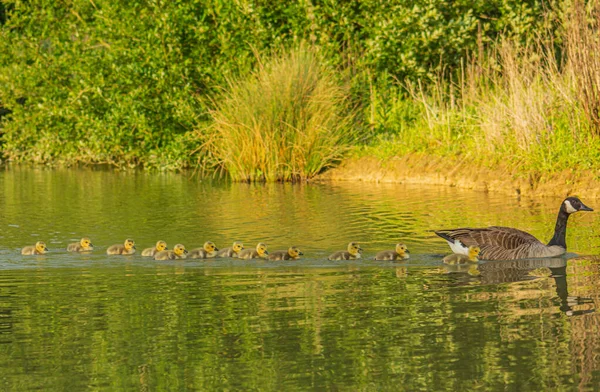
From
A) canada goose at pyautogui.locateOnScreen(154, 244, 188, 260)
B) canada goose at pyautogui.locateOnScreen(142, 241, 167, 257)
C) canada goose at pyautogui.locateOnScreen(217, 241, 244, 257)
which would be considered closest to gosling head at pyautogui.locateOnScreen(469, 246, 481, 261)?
canada goose at pyautogui.locateOnScreen(217, 241, 244, 257)

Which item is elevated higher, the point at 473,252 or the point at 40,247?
the point at 40,247

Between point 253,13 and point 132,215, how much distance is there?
32.3 feet

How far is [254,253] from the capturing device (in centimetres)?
1512

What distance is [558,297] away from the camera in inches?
468

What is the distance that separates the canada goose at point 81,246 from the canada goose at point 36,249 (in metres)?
0.35

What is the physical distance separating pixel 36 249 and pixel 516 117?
11.4 m

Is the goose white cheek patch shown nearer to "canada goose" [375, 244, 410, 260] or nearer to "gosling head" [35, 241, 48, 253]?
"canada goose" [375, 244, 410, 260]

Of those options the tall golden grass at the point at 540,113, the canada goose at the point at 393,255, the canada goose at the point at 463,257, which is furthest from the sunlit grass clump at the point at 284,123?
the canada goose at the point at 463,257

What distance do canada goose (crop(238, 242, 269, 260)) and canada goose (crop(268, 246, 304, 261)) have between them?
16 cm

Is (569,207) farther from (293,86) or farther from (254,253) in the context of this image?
(293,86)

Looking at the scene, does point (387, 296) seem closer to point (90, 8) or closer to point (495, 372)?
point (495, 372)

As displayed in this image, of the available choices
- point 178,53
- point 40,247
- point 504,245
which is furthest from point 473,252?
point 178,53

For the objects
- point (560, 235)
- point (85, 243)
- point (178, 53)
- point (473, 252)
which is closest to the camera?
point (473, 252)

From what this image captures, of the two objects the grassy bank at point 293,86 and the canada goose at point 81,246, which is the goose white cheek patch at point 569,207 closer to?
the canada goose at point 81,246
